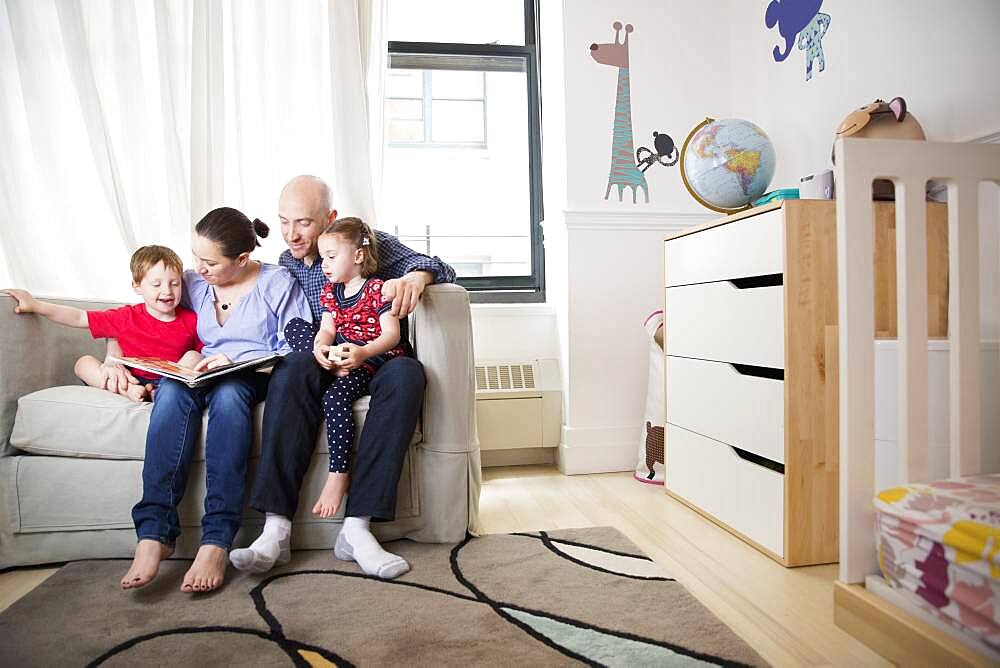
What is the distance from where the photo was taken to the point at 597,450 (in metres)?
2.40

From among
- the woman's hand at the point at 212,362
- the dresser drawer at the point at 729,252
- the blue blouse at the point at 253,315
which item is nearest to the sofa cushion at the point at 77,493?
the woman's hand at the point at 212,362

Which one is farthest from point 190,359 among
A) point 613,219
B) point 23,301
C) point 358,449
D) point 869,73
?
point 869,73

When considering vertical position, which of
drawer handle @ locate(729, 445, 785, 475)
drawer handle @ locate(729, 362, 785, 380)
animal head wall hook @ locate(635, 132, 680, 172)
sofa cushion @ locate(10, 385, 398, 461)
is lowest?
drawer handle @ locate(729, 445, 785, 475)

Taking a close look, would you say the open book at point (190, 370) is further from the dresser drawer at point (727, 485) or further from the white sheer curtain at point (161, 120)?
the dresser drawer at point (727, 485)

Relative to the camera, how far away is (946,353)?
1.29 metres

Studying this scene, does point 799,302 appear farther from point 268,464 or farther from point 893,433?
point 268,464

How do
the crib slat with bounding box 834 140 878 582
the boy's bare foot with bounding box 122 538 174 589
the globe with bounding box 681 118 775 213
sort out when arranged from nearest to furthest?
the crib slat with bounding box 834 140 878 582
the boy's bare foot with bounding box 122 538 174 589
the globe with bounding box 681 118 775 213

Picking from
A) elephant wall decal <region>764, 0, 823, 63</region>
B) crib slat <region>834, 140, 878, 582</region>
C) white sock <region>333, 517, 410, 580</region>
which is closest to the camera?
crib slat <region>834, 140, 878, 582</region>

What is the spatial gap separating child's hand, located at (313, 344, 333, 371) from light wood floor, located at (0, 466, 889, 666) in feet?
1.99

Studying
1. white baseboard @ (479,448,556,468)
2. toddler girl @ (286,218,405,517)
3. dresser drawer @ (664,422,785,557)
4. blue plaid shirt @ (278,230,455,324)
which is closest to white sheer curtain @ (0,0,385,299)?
blue plaid shirt @ (278,230,455,324)

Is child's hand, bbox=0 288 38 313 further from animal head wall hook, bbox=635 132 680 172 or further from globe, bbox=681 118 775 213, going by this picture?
animal head wall hook, bbox=635 132 680 172

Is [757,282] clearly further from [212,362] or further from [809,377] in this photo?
[212,362]

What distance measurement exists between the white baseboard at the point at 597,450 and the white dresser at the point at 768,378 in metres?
0.57

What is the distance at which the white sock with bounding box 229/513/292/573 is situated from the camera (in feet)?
4.35
